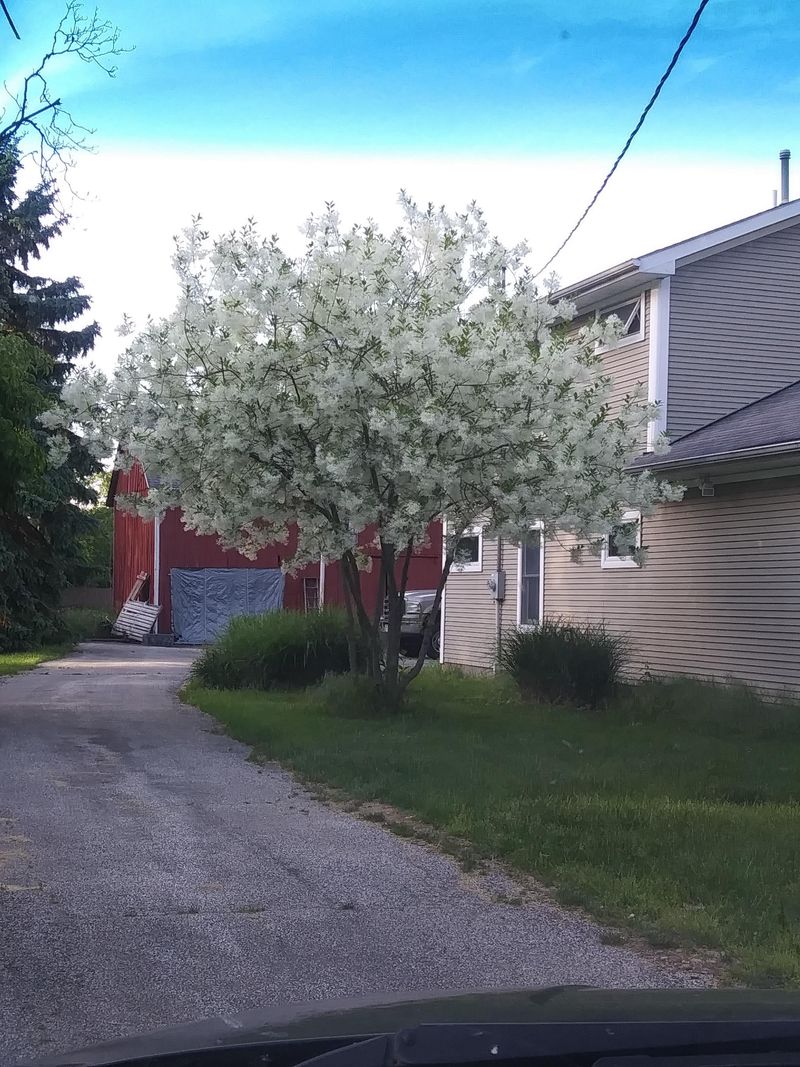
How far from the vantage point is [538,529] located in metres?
13.9

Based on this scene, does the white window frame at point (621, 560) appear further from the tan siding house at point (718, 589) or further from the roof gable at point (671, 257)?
the roof gable at point (671, 257)

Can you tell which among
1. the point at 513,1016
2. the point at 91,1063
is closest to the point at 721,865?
the point at 513,1016

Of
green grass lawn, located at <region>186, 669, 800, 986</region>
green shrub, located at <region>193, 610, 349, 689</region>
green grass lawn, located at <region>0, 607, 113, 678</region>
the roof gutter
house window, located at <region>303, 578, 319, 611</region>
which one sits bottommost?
green grass lawn, located at <region>0, 607, 113, 678</region>

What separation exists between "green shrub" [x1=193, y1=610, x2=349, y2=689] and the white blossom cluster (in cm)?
549

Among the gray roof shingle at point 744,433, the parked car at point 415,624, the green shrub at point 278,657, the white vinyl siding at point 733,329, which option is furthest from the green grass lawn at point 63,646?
the white vinyl siding at point 733,329

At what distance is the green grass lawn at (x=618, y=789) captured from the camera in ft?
20.4

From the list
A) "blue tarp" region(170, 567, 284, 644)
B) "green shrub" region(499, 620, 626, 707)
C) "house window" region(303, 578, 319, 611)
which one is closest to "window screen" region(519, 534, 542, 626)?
"green shrub" region(499, 620, 626, 707)

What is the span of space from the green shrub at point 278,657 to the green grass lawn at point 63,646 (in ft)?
18.7

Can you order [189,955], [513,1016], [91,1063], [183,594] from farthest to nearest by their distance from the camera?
[183,594] → [189,955] → [513,1016] → [91,1063]

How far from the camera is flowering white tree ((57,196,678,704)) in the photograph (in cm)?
1234

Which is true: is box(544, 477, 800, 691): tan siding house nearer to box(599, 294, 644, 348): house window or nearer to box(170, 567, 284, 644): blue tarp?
box(599, 294, 644, 348): house window

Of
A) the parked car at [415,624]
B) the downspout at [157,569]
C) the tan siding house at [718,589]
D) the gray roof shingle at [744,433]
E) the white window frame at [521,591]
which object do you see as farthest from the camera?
the downspout at [157,569]

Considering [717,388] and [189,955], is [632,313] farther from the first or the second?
[189,955]

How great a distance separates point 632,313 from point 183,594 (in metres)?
21.5
